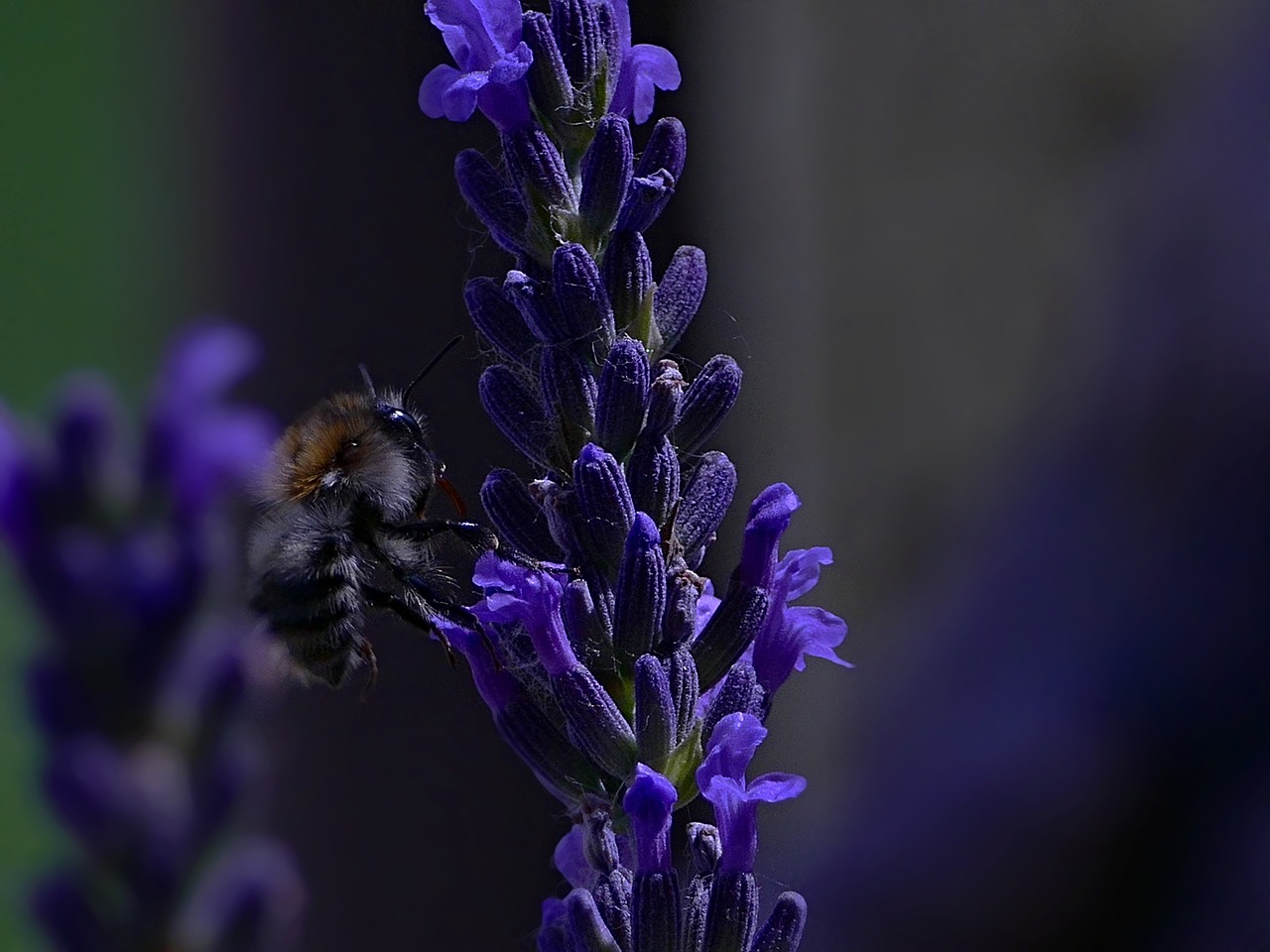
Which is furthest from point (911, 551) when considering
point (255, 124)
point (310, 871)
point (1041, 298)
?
point (255, 124)

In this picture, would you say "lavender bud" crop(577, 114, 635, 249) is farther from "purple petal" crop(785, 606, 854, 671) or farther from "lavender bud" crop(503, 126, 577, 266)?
"purple petal" crop(785, 606, 854, 671)

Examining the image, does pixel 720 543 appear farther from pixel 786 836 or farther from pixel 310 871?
pixel 310 871

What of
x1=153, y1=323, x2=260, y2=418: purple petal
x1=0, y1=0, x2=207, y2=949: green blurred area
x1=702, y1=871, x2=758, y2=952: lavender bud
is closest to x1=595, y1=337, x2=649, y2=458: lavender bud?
x1=702, y1=871, x2=758, y2=952: lavender bud

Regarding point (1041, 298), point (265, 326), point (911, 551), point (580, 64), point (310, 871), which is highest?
point (580, 64)

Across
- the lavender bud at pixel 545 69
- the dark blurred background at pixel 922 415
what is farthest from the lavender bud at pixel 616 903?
the dark blurred background at pixel 922 415

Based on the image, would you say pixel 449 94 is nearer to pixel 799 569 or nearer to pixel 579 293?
pixel 579 293

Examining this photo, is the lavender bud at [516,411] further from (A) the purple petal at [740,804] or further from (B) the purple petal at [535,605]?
(A) the purple petal at [740,804]

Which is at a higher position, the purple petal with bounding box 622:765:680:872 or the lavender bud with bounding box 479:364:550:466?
the lavender bud with bounding box 479:364:550:466
